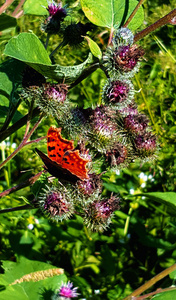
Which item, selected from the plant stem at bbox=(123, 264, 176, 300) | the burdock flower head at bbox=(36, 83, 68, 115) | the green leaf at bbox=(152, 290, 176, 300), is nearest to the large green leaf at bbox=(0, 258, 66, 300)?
the plant stem at bbox=(123, 264, 176, 300)

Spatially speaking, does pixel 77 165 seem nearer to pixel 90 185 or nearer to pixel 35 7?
pixel 90 185

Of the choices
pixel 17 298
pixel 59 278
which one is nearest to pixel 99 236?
pixel 59 278

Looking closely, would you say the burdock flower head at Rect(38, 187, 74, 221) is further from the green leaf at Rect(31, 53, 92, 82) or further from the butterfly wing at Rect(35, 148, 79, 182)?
the green leaf at Rect(31, 53, 92, 82)

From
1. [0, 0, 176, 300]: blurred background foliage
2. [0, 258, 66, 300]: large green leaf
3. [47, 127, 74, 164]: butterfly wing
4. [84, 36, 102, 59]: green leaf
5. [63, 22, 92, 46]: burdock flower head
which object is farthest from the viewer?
[0, 0, 176, 300]: blurred background foliage

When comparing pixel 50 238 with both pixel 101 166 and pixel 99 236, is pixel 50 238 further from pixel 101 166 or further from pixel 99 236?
pixel 101 166

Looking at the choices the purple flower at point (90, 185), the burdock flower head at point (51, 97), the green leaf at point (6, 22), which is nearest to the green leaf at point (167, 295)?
the purple flower at point (90, 185)

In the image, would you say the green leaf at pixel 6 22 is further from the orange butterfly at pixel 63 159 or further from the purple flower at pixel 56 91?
the orange butterfly at pixel 63 159
